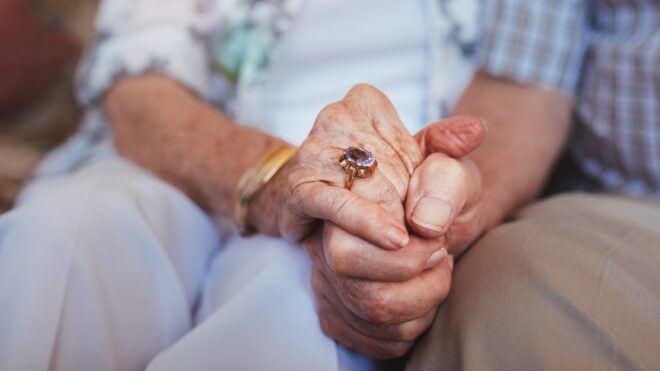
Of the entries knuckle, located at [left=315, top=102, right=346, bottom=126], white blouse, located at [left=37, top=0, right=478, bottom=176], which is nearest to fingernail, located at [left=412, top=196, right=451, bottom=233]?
knuckle, located at [left=315, top=102, right=346, bottom=126]

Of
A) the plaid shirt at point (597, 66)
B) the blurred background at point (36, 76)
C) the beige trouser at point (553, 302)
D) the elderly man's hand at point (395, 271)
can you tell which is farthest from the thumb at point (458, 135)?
the blurred background at point (36, 76)

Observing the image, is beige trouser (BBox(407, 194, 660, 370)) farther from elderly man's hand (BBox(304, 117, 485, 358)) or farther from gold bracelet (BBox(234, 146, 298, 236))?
gold bracelet (BBox(234, 146, 298, 236))

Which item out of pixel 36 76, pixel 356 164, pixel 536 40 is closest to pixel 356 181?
pixel 356 164

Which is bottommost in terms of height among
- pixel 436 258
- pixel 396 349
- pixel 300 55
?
pixel 396 349

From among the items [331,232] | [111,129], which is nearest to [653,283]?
[331,232]

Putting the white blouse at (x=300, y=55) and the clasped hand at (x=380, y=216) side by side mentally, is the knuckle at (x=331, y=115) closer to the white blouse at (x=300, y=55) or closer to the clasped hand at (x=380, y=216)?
the clasped hand at (x=380, y=216)

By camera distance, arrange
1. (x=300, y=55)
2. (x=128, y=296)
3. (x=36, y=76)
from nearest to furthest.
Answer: (x=128, y=296) → (x=300, y=55) → (x=36, y=76)

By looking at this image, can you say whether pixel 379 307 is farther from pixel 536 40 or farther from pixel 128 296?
pixel 536 40
